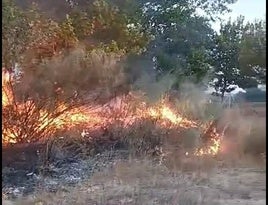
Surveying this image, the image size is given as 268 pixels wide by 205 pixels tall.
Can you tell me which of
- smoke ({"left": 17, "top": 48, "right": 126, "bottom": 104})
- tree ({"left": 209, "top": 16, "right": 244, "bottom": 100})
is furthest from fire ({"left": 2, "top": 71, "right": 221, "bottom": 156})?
tree ({"left": 209, "top": 16, "right": 244, "bottom": 100})

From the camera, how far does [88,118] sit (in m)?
4.25

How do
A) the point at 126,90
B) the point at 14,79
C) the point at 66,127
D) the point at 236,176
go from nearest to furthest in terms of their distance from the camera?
the point at 236,176, the point at 14,79, the point at 66,127, the point at 126,90

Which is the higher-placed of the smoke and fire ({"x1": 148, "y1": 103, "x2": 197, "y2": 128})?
the smoke

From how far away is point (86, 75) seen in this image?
395cm

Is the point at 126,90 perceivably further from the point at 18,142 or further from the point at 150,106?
the point at 18,142

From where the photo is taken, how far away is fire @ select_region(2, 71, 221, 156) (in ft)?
11.8

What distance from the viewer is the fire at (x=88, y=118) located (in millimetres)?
3609

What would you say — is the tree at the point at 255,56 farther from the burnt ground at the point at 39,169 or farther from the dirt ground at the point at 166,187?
the burnt ground at the point at 39,169

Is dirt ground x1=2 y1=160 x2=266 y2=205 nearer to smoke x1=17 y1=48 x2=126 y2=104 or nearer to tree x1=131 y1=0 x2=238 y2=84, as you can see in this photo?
smoke x1=17 y1=48 x2=126 y2=104

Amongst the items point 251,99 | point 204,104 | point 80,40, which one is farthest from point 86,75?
point 251,99

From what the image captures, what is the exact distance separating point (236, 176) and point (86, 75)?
1.53 metres

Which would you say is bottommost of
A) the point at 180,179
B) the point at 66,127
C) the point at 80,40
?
the point at 180,179

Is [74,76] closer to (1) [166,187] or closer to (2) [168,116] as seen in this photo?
(2) [168,116]

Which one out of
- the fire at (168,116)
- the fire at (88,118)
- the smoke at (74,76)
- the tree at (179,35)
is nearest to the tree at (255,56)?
the fire at (88,118)
